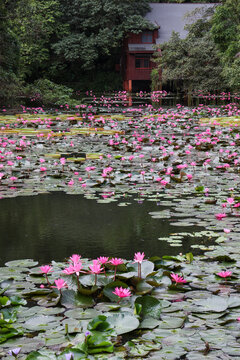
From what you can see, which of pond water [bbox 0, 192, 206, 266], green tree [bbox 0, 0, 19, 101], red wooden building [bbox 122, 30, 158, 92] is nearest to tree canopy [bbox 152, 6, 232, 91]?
green tree [bbox 0, 0, 19, 101]

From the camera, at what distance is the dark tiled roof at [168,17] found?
2995cm

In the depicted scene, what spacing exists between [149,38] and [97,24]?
12.2ft

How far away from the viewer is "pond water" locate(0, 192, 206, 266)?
9.25 feet

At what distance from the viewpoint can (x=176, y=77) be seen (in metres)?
21.9

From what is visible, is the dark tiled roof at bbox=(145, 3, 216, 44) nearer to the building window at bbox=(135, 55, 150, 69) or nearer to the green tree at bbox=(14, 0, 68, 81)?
the building window at bbox=(135, 55, 150, 69)

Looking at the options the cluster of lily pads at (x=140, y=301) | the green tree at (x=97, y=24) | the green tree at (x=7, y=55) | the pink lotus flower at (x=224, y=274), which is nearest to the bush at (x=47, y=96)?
the green tree at (x=7, y=55)

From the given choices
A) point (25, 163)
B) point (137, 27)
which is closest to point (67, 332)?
point (25, 163)

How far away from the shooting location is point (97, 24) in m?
28.5

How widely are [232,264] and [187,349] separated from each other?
0.91 meters

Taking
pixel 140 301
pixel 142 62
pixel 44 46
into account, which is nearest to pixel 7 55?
pixel 44 46

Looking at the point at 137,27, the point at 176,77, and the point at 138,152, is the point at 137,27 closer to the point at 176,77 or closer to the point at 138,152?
the point at 176,77

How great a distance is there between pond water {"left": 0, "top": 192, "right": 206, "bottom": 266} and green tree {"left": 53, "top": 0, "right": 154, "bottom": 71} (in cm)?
2527

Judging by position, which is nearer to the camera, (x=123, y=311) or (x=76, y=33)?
(x=123, y=311)

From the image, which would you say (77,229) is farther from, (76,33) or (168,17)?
(168,17)
